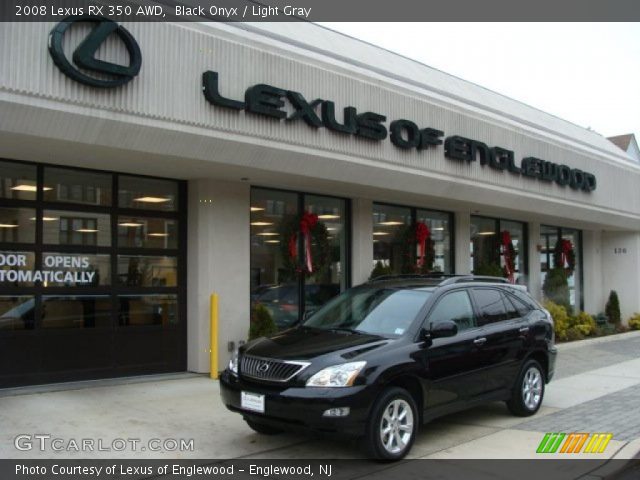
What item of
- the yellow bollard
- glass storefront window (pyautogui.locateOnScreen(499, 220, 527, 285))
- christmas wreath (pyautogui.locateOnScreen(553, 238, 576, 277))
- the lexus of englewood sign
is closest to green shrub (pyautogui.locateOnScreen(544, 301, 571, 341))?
glass storefront window (pyautogui.locateOnScreen(499, 220, 527, 285))

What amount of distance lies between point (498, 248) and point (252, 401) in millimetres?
12803

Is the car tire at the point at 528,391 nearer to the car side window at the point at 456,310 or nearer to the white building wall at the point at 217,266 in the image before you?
the car side window at the point at 456,310

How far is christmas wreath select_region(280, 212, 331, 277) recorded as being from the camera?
1220 cm

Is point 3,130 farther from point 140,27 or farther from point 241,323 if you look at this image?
point 241,323

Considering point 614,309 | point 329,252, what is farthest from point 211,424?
point 614,309

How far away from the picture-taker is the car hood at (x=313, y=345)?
619 cm

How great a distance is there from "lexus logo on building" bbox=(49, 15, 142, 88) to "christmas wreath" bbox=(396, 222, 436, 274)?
802cm

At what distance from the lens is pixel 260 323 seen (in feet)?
36.4

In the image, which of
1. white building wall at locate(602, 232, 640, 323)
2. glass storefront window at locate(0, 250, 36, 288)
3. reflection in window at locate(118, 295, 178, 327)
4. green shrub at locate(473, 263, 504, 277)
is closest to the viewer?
glass storefront window at locate(0, 250, 36, 288)

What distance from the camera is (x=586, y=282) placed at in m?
21.3

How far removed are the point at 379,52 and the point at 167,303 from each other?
7.79 m

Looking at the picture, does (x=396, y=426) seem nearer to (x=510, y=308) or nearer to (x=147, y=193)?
(x=510, y=308)

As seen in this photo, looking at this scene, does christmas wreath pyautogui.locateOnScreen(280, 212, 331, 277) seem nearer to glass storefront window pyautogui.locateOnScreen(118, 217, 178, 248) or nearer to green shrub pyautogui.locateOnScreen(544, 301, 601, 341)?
glass storefront window pyautogui.locateOnScreen(118, 217, 178, 248)

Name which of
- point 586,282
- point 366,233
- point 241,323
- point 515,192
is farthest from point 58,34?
point 586,282
